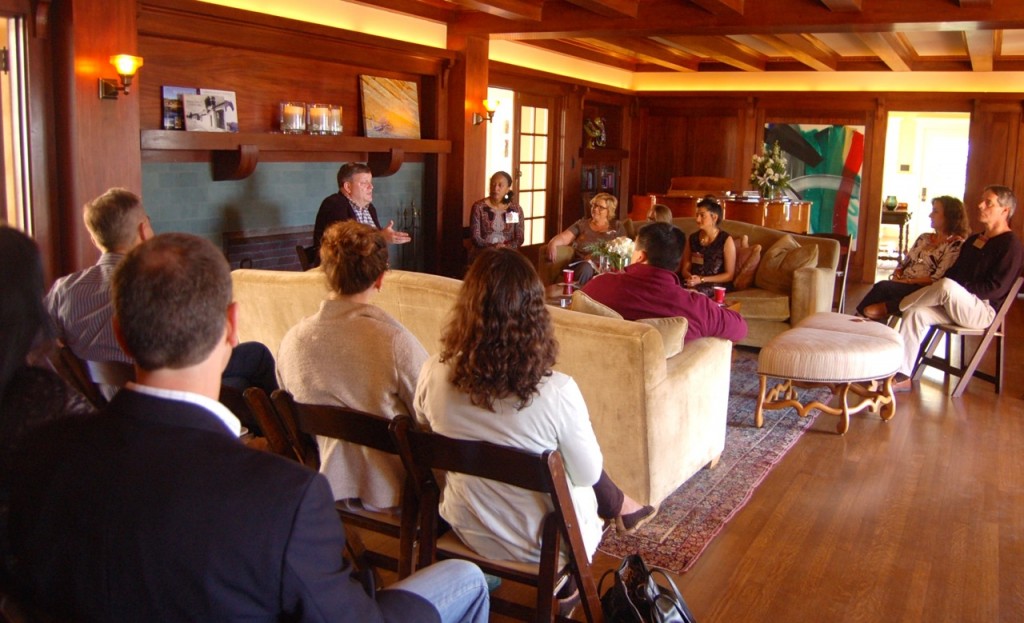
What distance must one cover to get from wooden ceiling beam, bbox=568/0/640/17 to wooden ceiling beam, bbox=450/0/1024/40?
83mm

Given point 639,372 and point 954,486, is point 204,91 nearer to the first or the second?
point 639,372

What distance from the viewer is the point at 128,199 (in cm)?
317

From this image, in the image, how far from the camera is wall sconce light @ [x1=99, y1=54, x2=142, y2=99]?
4.83m

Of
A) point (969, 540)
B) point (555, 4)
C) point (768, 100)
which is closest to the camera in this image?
point (969, 540)

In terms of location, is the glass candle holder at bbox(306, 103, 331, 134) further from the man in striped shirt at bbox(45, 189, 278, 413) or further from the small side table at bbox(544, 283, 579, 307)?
the man in striped shirt at bbox(45, 189, 278, 413)

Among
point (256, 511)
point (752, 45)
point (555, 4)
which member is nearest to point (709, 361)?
point (256, 511)

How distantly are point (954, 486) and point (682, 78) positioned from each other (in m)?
9.04

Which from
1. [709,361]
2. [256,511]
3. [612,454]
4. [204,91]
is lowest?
[612,454]

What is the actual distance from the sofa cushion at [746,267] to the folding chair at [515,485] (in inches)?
184

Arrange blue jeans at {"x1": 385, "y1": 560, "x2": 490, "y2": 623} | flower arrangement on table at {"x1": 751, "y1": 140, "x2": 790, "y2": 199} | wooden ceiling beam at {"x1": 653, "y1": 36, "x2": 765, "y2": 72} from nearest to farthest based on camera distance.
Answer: blue jeans at {"x1": 385, "y1": 560, "x2": 490, "y2": 623}
wooden ceiling beam at {"x1": 653, "y1": 36, "x2": 765, "y2": 72}
flower arrangement on table at {"x1": 751, "y1": 140, "x2": 790, "y2": 199}

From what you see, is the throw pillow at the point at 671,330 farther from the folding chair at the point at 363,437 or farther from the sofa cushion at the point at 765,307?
the sofa cushion at the point at 765,307

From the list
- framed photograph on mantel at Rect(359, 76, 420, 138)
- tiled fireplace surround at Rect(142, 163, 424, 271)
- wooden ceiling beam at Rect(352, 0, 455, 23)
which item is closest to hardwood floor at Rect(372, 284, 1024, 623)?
tiled fireplace surround at Rect(142, 163, 424, 271)

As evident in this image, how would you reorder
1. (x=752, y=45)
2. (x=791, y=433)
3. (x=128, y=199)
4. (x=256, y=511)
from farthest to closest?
1. (x=752, y=45)
2. (x=791, y=433)
3. (x=128, y=199)
4. (x=256, y=511)

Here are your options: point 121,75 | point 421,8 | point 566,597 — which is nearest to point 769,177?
point 421,8
